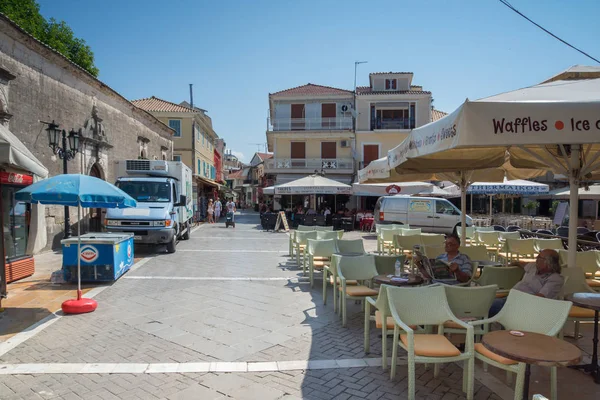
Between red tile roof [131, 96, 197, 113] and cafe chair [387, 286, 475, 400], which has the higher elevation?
red tile roof [131, 96, 197, 113]

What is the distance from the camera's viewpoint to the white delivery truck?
10.8 metres

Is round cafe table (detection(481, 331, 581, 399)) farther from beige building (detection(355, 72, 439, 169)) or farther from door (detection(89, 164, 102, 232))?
beige building (detection(355, 72, 439, 169))

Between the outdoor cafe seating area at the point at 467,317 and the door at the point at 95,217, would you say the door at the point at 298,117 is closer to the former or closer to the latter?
the door at the point at 95,217

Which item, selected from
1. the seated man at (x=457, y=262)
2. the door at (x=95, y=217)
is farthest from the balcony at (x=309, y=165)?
the seated man at (x=457, y=262)

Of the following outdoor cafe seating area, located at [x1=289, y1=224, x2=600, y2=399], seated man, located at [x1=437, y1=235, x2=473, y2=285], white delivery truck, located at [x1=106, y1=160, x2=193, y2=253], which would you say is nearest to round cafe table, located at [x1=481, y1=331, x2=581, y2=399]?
outdoor cafe seating area, located at [x1=289, y1=224, x2=600, y2=399]

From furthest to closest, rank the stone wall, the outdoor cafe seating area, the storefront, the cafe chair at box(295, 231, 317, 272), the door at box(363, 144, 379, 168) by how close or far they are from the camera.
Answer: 1. the door at box(363, 144, 379, 168)
2. the stone wall
3. the cafe chair at box(295, 231, 317, 272)
4. the storefront
5. the outdoor cafe seating area

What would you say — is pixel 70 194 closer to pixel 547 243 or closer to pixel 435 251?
pixel 435 251

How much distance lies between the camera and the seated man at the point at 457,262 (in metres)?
4.96

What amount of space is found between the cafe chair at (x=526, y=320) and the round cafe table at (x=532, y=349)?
165 millimetres

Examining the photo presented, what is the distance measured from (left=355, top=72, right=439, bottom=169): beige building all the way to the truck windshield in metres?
20.1

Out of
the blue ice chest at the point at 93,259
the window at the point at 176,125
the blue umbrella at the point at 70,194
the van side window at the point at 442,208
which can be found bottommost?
the blue ice chest at the point at 93,259

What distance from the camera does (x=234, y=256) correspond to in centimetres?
1143

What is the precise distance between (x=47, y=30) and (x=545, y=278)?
28.6 metres

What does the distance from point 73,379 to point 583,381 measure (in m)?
4.83
